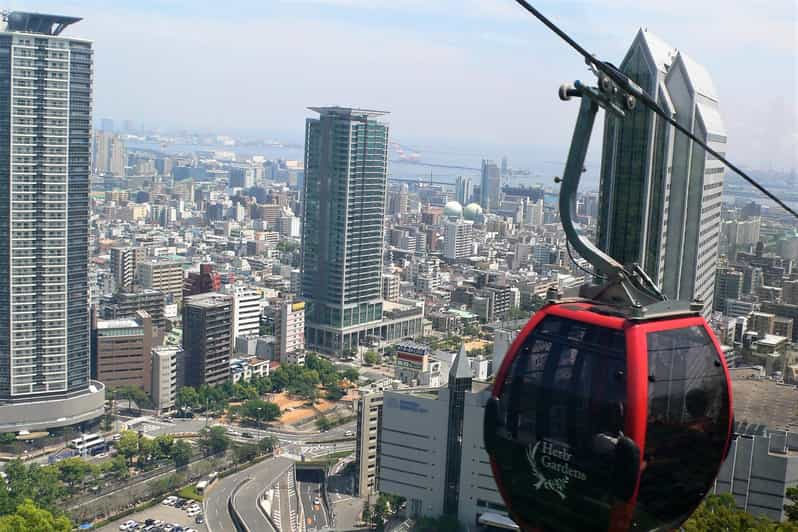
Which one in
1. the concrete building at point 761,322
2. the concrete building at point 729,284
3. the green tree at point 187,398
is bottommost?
the green tree at point 187,398

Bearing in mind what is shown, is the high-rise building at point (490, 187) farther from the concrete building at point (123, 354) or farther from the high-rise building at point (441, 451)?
the high-rise building at point (441, 451)

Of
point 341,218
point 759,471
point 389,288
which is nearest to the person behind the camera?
point 759,471

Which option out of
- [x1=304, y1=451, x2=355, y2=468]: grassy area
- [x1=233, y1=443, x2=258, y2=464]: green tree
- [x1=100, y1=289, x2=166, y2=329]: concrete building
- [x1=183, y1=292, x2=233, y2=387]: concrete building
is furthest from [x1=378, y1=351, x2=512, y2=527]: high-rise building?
[x1=100, y1=289, x2=166, y2=329]: concrete building

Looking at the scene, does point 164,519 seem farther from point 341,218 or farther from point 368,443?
point 341,218

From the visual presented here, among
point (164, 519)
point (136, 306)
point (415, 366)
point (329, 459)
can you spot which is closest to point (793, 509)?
point (164, 519)

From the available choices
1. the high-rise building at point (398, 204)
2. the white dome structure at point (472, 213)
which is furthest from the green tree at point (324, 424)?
the high-rise building at point (398, 204)
